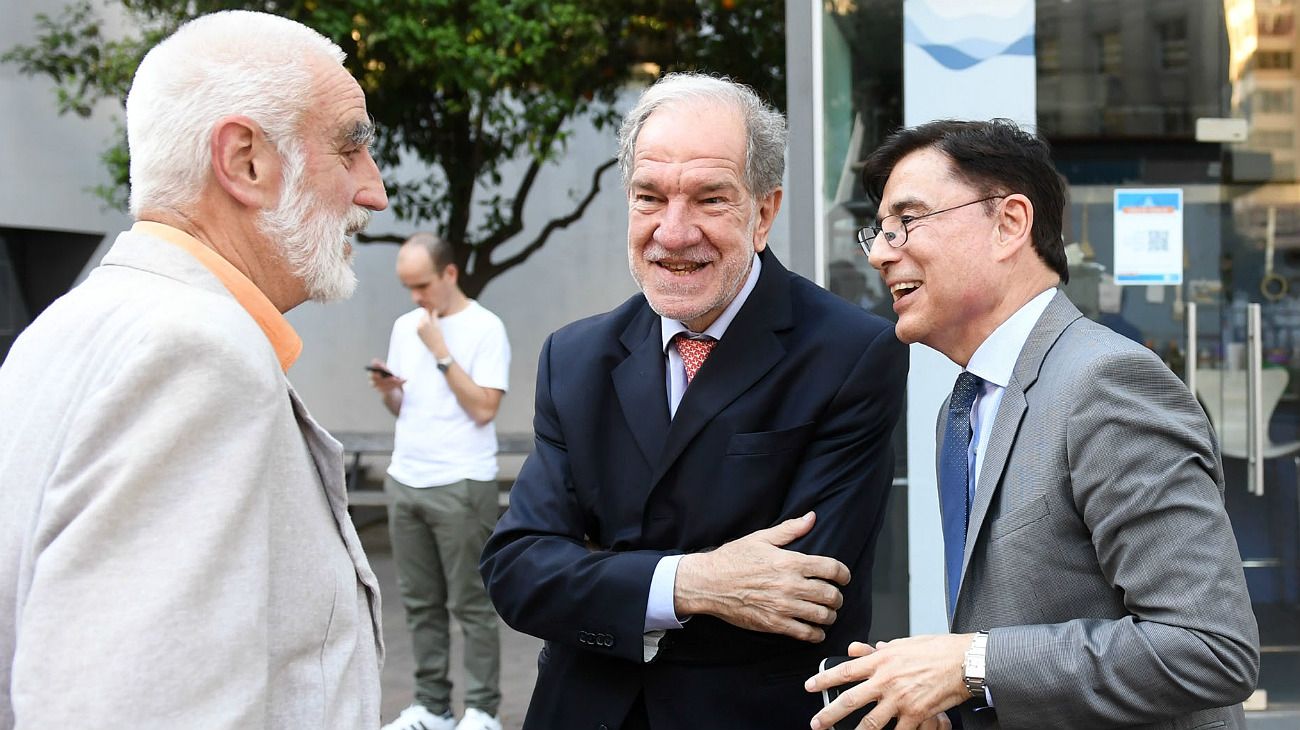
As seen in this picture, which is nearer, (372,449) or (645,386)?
(645,386)

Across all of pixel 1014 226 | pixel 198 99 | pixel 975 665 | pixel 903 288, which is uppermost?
pixel 198 99

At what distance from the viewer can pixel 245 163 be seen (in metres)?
1.58

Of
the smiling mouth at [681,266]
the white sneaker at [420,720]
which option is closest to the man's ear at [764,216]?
the smiling mouth at [681,266]

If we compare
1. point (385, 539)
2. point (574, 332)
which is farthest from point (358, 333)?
point (574, 332)

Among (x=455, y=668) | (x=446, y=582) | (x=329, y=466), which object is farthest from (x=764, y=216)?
(x=455, y=668)

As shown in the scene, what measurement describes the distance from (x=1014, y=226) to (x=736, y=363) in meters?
0.53

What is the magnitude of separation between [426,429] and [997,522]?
4115 millimetres

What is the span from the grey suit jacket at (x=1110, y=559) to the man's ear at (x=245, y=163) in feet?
3.65

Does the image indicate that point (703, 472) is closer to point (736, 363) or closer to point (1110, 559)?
point (736, 363)

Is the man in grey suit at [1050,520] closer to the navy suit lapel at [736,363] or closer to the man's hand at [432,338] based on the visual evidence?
the navy suit lapel at [736,363]

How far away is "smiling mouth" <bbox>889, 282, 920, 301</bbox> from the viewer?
6.88 ft

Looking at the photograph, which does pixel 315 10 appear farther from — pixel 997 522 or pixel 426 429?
pixel 997 522

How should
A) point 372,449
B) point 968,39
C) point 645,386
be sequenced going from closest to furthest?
point 645,386
point 968,39
point 372,449

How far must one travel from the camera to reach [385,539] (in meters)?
10.7
